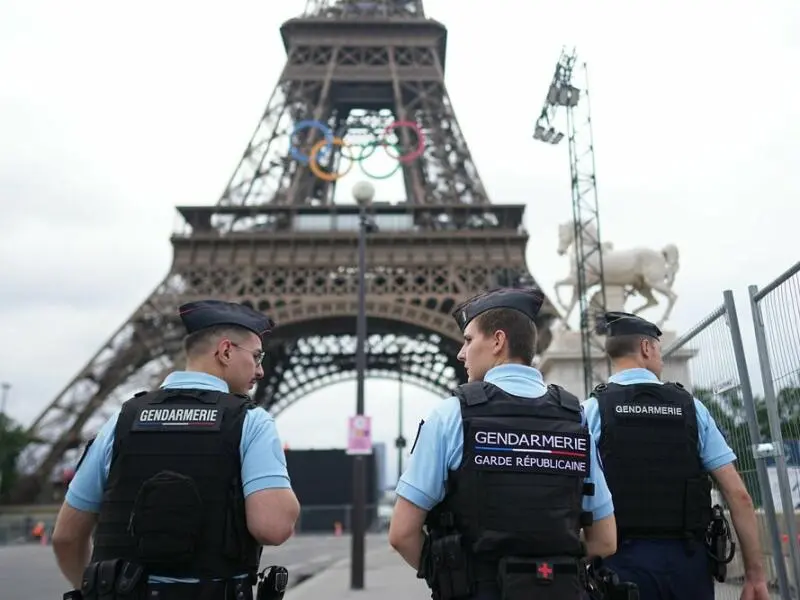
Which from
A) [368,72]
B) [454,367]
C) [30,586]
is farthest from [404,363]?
[30,586]

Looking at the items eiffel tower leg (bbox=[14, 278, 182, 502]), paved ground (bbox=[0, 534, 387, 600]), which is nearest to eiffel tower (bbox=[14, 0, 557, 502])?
eiffel tower leg (bbox=[14, 278, 182, 502])

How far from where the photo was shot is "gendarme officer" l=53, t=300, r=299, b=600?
265cm

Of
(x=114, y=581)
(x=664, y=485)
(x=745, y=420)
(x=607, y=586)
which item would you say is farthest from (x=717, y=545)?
(x=114, y=581)

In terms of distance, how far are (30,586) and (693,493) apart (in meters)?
11.5

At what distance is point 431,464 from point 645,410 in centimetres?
145

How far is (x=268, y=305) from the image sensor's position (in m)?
30.1

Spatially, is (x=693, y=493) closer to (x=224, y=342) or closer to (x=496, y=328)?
(x=496, y=328)

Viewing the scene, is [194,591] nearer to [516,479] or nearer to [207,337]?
[207,337]

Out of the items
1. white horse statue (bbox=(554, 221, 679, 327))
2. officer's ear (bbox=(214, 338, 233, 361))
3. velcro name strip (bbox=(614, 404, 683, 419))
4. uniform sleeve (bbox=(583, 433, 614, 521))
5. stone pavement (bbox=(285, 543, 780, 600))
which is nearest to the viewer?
uniform sleeve (bbox=(583, 433, 614, 521))

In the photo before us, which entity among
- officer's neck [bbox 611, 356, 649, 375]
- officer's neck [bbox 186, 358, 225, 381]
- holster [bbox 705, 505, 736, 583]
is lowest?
holster [bbox 705, 505, 736, 583]

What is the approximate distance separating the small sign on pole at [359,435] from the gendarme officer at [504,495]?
9242mm

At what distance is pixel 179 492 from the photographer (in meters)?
2.67

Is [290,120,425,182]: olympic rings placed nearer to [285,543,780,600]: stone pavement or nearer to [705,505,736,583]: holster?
[285,543,780,600]: stone pavement

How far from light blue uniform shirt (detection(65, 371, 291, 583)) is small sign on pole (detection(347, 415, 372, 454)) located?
29.6ft
